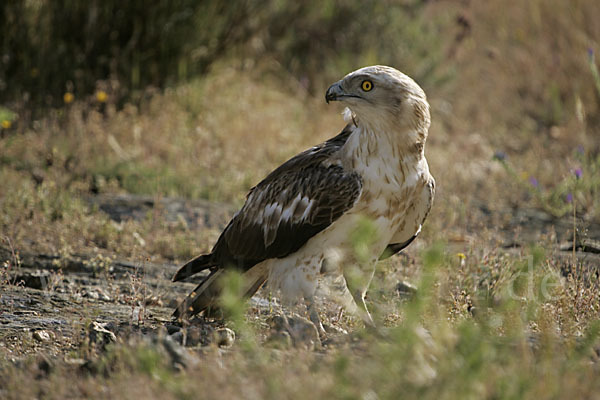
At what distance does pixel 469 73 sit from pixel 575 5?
1715 mm

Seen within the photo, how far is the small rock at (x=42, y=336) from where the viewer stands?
13.8 ft

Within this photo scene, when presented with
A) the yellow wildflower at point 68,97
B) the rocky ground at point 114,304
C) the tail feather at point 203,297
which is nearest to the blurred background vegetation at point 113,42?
the yellow wildflower at point 68,97

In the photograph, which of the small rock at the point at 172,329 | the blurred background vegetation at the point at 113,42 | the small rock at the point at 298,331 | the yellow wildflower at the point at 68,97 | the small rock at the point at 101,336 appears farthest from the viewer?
the blurred background vegetation at the point at 113,42

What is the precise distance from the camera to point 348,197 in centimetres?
419

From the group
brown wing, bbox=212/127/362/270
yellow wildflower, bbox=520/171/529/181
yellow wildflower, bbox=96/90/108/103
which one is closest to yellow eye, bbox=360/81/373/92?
brown wing, bbox=212/127/362/270

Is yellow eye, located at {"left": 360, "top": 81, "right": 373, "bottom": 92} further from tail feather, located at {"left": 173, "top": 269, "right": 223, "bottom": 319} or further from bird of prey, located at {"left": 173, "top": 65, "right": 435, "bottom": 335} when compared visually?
tail feather, located at {"left": 173, "top": 269, "right": 223, "bottom": 319}

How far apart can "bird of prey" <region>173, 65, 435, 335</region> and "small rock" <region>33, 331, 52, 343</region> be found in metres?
0.72

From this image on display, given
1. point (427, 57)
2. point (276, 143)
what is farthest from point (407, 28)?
point (276, 143)

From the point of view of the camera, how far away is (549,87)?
1088 centimetres

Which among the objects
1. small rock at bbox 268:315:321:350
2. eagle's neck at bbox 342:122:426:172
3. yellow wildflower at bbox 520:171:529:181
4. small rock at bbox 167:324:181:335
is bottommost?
yellow wildflower at bbox 520:171:529:181

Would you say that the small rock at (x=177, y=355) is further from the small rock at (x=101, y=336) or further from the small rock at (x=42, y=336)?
the small rock at (x=42, y=336)

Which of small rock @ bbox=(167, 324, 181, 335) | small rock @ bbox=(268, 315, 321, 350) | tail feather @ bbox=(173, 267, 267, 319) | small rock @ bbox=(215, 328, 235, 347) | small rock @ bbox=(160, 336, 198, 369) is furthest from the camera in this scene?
tail feather @ bbox=(173, 267, 267, 319)

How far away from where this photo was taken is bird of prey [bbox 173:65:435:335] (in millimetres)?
4242

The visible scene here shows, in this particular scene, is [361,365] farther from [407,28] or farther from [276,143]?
[407,28]
